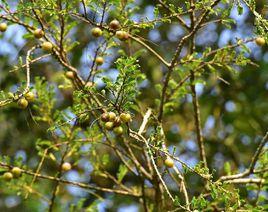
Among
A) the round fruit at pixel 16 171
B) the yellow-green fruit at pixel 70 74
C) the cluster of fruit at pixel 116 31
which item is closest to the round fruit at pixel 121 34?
the cluster of fruit at pixel 116 31

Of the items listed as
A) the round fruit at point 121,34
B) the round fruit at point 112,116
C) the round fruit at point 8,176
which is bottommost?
the round fruit at point 8,176

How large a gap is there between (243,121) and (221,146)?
22 centimetres

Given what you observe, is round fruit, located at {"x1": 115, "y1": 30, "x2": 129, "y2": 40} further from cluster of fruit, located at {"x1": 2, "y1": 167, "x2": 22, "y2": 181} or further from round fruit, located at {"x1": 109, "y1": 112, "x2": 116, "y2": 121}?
cluster of fruit, located at {"x1": 2, "y1": 167, "x2": 22, "y2": 181}

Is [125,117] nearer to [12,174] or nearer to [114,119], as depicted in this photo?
[114,119]

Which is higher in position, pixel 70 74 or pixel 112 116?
pixel 70 74

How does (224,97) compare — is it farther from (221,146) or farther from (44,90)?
(44,90)

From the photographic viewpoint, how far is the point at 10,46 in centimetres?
365

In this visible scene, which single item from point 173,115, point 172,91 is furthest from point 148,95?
point 172,91

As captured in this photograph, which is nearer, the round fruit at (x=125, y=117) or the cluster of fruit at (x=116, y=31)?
the round fruit at (x=125, y=117)

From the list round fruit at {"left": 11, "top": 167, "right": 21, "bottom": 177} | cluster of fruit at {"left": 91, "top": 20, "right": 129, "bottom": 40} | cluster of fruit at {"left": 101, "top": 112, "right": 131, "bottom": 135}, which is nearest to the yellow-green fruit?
cluster of fruit at {"left": 91, "top": 20, "right": 129, "bottom": 40}

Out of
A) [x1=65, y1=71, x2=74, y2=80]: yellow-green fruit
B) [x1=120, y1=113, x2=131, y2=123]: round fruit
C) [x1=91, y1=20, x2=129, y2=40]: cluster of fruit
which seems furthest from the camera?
[x1=65, y1=71, x2=74, y2=80]: yellow-green fruit

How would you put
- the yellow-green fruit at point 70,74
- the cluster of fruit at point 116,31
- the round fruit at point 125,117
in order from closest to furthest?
1. the round fruit at point 125,117
2. the cluster of fruit at point 116,31
3. the yellow-green fruit at point 70,74

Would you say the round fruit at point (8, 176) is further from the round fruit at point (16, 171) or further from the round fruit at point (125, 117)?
the round fruit at point (125, 117)

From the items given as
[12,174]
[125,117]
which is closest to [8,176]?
[12,174]
